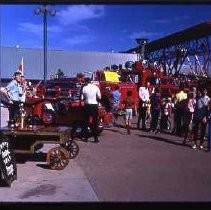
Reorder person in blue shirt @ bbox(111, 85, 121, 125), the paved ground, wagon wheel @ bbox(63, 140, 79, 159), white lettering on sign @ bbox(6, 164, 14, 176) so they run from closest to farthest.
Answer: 1. the paved ground
2. white lettering on sign @ bbox(6, 164, 14, 176)
3. wagon wheel @ bbox(63, 140, 79, 159)
4. person in blue shirt @ bbox(111, 85, 121, 125)

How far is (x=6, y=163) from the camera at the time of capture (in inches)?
331

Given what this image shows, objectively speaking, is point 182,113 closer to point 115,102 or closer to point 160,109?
point 160,109

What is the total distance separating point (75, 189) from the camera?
8.45 m

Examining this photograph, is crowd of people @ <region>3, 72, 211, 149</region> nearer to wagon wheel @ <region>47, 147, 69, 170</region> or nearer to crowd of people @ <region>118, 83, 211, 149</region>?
crowd of people @ <region>118, 83, 211, 149</region>

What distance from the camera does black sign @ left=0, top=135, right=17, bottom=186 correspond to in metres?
8.28

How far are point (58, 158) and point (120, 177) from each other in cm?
135

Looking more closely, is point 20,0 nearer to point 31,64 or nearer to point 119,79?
point 119,79

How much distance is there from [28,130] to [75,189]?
2.17m

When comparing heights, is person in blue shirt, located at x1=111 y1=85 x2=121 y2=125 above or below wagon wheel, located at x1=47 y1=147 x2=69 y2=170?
above

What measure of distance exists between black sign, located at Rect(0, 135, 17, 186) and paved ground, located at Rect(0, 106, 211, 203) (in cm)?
15

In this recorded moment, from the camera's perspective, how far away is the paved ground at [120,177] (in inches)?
315

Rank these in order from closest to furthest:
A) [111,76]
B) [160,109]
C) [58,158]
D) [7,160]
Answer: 1. [7,160]
2. [58,158]
3. [160,109]
4. [111,76]

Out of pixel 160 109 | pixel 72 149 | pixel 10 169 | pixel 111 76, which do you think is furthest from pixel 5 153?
pixel 111 76

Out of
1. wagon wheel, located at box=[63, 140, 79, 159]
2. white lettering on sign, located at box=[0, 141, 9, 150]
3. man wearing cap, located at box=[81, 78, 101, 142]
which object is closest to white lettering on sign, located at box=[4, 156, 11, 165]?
white lettering on sign, located at box=[0, 141, 9, 150]
